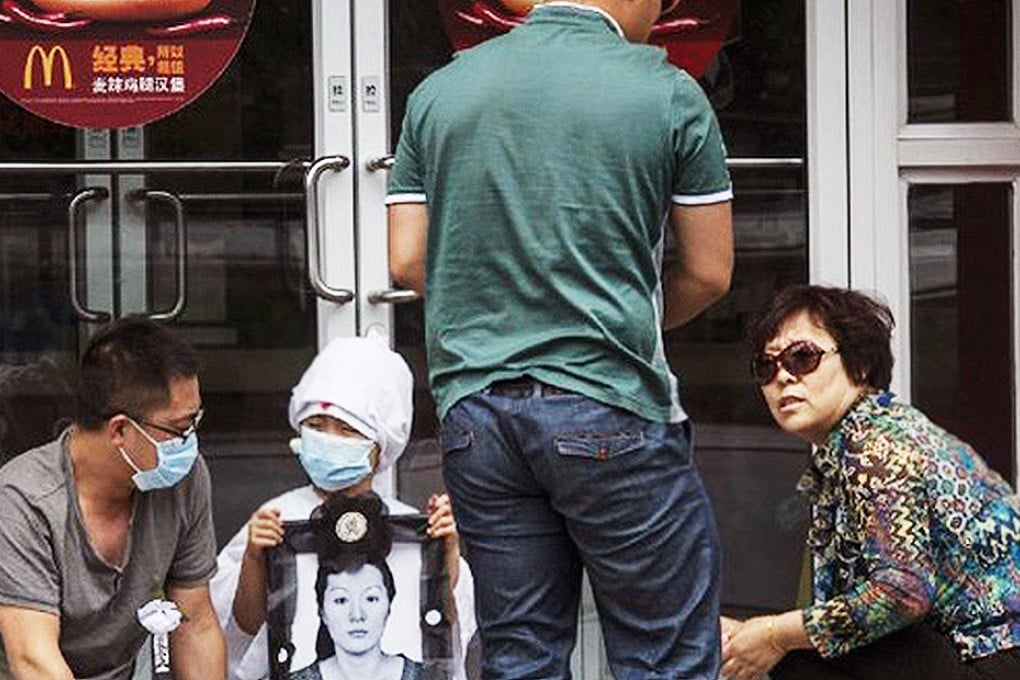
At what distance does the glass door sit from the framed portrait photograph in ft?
2.70

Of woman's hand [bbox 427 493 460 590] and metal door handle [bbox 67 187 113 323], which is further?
metal door handle [bbox 67 187 113 323]

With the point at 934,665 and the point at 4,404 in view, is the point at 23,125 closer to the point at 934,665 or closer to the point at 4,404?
the point at 4,404

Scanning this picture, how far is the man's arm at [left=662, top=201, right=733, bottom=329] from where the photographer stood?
333 centimetres

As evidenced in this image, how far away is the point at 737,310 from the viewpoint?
5.42 m

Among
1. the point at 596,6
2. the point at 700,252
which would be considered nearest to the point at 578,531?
the point at 700,252

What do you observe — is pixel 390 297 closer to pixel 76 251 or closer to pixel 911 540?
pixel 76 251

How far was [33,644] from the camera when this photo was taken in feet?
13.3

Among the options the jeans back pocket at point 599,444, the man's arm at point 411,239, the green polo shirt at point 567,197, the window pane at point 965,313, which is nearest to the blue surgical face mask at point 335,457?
the man's arm at point 411,239

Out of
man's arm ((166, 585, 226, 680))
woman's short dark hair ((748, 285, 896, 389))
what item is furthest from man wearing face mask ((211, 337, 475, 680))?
woman's short dark hair ((748, 285, 896, 389))

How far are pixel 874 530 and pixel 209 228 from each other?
190 centimetres

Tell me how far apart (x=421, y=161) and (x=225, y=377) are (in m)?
2.04

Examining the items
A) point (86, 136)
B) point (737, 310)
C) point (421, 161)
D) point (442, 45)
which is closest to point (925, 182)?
point (737, 310)

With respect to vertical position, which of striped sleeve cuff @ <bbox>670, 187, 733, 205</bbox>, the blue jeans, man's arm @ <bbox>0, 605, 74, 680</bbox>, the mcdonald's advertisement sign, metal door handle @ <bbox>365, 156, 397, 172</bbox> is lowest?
man's arm @ <bbox>0, 605, 74, 680</bbox>

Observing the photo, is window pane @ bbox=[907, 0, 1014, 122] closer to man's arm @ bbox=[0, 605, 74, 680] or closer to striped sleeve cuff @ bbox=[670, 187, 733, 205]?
striped sleeve cuff @ bbox=[670, 187, 733, 205]
